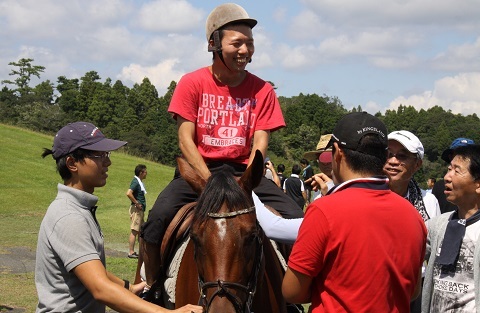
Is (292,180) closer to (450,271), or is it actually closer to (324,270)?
(450,271)

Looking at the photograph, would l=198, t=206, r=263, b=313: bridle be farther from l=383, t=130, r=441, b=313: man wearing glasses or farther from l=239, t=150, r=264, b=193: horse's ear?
l=383, t=130, r=441, b=313: man wearing glasses

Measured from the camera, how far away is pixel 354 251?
3.35 meters

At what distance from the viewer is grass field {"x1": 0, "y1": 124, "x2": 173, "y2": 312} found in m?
14.2

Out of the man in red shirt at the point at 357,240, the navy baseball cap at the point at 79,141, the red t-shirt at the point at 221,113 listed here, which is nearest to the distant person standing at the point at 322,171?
the man in red shirt at the point at 357,240

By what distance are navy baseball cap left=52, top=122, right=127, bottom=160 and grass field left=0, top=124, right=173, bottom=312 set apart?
8061 mm

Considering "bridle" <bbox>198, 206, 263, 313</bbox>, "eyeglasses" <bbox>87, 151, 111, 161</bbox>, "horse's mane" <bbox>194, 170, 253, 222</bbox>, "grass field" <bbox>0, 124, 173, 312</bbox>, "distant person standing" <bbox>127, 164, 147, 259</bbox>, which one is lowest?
"grass field" <bbox>0, 124, 173, 312</bbox>

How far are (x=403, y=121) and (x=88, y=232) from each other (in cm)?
12709

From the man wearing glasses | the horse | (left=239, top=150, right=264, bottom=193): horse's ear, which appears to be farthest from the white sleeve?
the man wearing glasses

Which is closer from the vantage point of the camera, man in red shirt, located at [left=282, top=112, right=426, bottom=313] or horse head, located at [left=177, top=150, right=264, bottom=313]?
man in red shirt, located at [left=282, top=112, right=426, bottom=313]

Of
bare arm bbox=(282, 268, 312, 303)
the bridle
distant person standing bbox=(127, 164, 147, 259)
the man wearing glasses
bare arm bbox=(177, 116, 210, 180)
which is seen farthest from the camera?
distant person standing bbox=(127, 164, 147, 259)

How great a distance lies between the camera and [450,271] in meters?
4.70

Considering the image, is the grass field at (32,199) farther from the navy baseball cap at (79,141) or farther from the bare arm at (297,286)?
the bare arm at (297,286)

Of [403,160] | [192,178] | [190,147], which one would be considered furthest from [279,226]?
[403,160]

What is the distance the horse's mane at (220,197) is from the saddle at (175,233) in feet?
3.47
